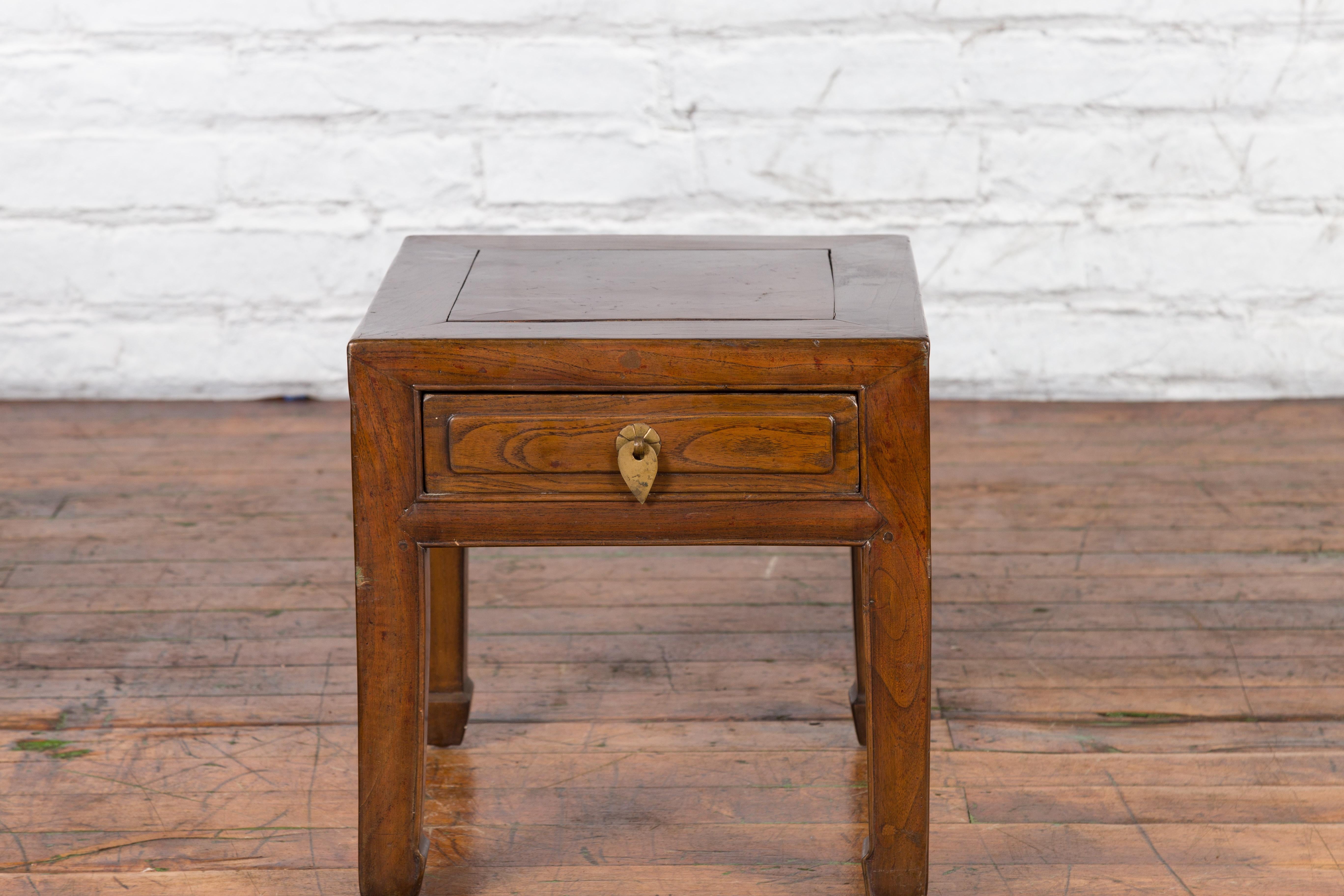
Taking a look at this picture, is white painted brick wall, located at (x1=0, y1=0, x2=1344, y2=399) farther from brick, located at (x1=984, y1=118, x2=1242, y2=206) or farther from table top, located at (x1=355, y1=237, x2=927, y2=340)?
table top, located at (x1=355, y1=237, x2=927, y2=340)

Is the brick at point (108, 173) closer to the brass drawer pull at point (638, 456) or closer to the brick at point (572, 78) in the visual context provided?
the brick at point (572, 78)

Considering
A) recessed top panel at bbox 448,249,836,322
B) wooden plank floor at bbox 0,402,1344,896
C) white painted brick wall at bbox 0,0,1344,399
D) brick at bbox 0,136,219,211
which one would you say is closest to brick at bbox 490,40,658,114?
white painted brick wall at bbox 0,0,1344,399

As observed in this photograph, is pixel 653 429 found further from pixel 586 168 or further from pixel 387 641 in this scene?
pixel 586 168

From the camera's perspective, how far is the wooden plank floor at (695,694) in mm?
1184

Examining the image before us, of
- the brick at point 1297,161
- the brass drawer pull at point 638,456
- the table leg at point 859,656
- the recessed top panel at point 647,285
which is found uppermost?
the recessed top panel at point 647,285

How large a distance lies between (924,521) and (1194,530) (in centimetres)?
95

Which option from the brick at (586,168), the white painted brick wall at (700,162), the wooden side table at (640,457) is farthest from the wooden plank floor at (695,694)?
the brick at (586,168)

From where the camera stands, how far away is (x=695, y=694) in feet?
4.75

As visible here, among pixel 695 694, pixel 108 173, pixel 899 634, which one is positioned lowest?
pixel 695 694

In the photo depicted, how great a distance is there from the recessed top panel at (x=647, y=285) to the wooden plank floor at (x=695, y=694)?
0.45 metres

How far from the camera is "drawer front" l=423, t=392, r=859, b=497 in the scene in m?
0.99

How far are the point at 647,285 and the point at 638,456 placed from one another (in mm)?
181

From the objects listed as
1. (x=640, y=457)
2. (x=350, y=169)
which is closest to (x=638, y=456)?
(x=640, y=457)

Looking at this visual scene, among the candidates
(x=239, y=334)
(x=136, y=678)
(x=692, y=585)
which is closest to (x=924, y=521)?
(x=692, y=585)
